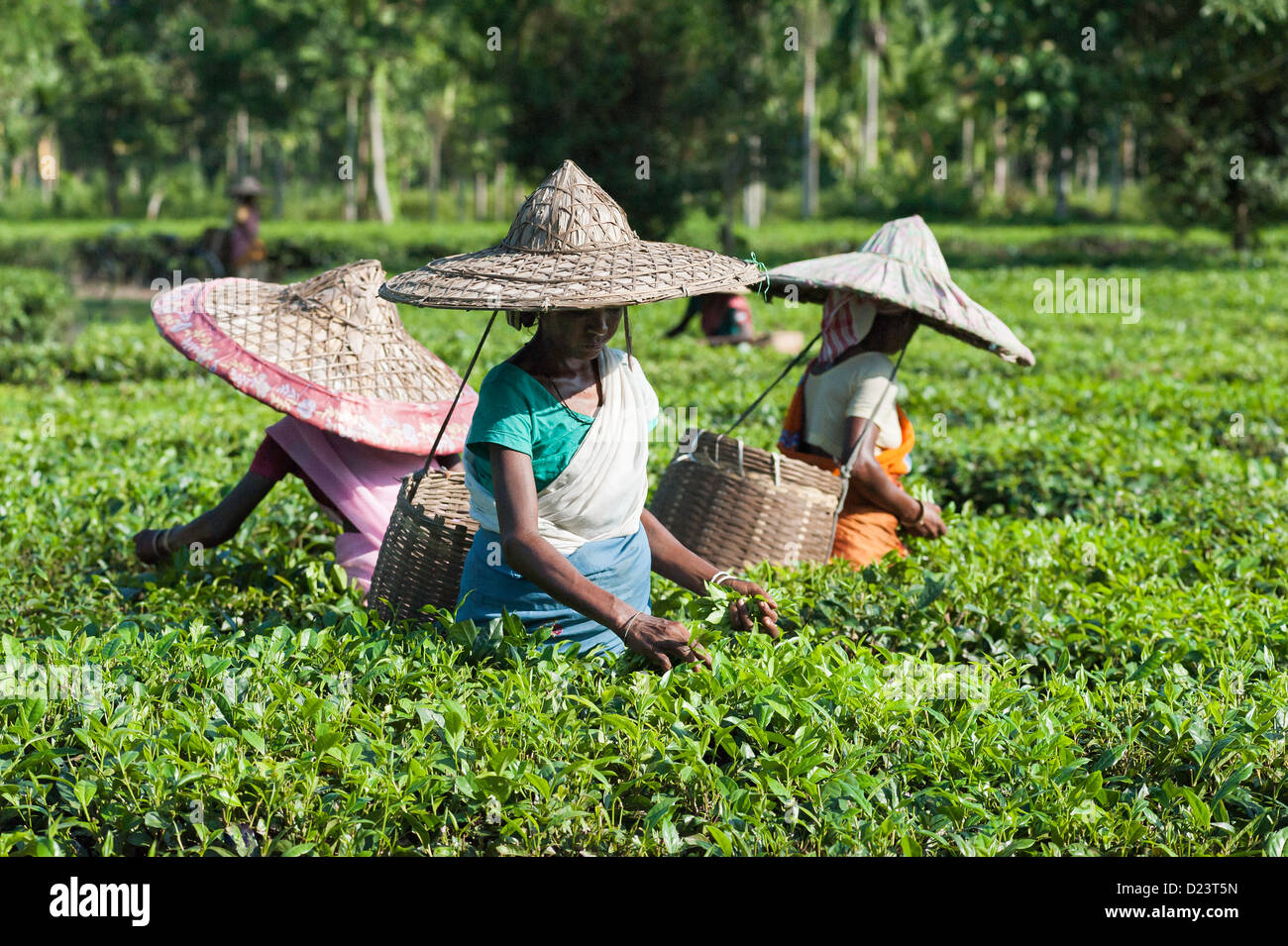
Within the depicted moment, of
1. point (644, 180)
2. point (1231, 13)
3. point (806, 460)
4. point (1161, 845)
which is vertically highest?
point (1231, 13)

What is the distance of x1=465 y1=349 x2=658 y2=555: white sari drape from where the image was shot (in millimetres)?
3066

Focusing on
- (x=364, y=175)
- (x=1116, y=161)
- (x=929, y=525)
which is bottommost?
(x=929, y=525)

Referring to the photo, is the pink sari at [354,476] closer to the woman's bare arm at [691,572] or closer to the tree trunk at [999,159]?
the woman's bare arm at [691,572]

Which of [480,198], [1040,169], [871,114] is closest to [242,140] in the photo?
[480,198]

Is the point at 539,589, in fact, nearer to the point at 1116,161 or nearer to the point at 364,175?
the point at 1116,161

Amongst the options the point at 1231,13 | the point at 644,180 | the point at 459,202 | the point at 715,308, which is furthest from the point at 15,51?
the point at 459,202

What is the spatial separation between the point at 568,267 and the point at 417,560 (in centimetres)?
102

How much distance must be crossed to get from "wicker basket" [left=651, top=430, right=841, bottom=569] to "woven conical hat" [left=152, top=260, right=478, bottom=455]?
0.84 meters

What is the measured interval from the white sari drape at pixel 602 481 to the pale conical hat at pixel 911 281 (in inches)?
50.0

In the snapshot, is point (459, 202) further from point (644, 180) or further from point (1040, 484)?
point (1040, 484)

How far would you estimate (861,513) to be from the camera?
4.52 m

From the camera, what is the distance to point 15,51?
23.0 meters

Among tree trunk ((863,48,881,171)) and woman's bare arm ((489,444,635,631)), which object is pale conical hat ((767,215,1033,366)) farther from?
tree trunk ((863,48,881,171))
